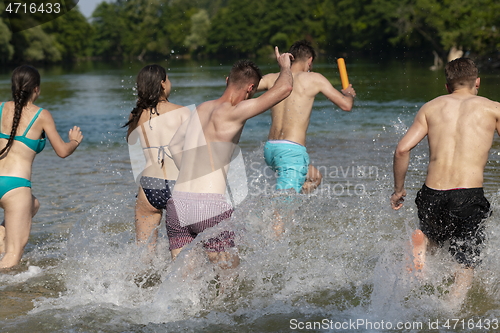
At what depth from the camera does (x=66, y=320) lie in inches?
176

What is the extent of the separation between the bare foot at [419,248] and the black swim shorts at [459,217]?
12 cm

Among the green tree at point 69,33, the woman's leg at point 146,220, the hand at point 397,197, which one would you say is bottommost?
the woman's leg at point 146,220

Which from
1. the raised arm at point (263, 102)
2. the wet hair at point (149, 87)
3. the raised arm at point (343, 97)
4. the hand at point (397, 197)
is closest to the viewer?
the raised arm at point (263, 102)

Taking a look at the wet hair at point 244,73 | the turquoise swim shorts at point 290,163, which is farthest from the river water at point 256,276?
the wet hair at point 244,73

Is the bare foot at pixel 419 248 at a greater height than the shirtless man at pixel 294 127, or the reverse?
the shirtless man at pixel 294 127

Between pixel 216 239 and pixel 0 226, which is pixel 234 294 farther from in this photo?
pixel 0 226

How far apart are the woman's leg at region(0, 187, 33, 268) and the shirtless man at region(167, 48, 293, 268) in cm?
161

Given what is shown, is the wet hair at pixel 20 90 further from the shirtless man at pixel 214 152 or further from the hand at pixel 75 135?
the shirtless man at pixel 214 152

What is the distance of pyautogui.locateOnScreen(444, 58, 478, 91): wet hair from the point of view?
174 inches

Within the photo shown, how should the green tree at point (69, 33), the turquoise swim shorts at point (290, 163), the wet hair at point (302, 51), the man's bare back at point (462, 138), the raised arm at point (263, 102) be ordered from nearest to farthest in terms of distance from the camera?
1. the raised arm at point (263, 102)
2. the man's bare back at point (462, 138)
3. the turquoise swim shorts at point (290, 163)
4. the wet hair at point (302, 51)
5. the green tree at point (69, 33)

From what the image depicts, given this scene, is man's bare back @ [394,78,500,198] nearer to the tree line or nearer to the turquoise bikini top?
the turquoise bikini top

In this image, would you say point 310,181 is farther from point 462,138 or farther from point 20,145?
point 20,145

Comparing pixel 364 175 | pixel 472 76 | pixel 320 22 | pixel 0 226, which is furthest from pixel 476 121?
pixel 320 22

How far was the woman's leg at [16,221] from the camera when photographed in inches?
200
